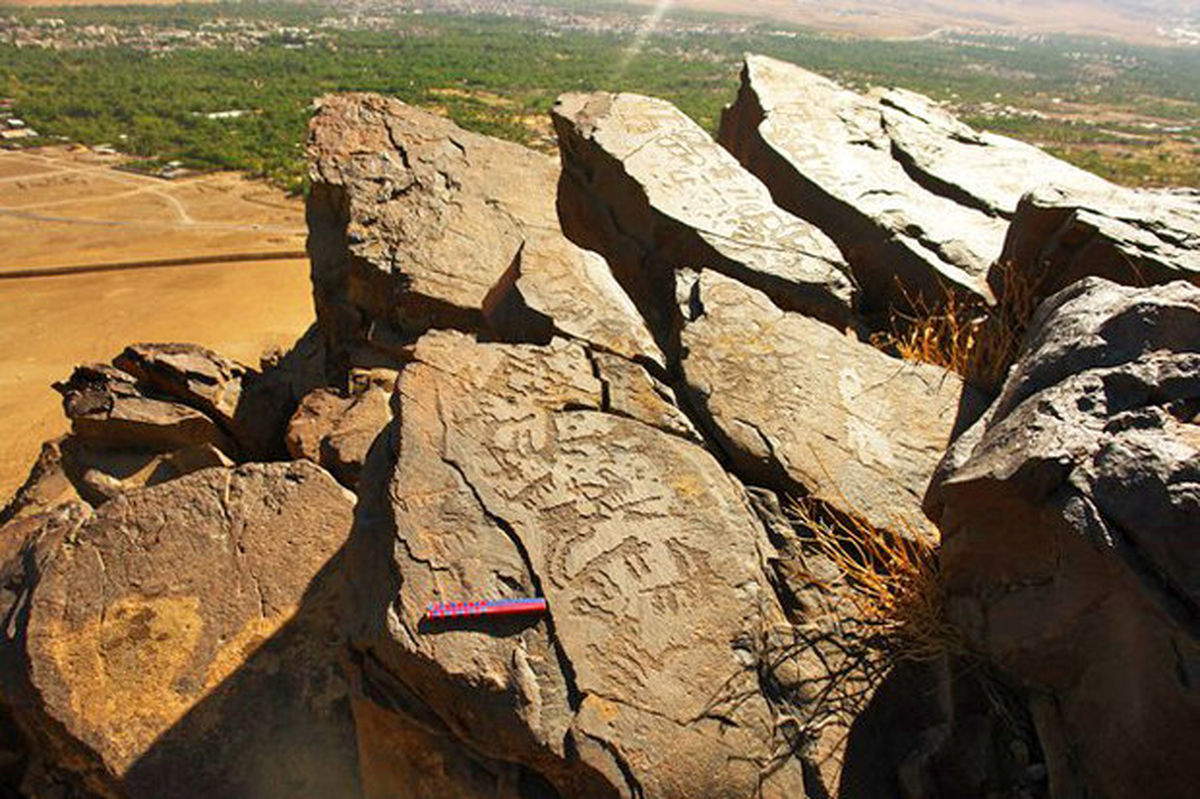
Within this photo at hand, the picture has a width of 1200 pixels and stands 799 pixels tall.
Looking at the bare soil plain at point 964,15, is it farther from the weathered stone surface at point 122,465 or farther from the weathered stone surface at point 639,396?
the weathered stone surface at point 639,396

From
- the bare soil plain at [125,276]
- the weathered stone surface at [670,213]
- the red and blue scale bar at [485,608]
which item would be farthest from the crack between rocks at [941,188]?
the bare soil plain at [125,276]

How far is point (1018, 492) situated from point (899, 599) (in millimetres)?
680

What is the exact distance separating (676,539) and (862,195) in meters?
3.14

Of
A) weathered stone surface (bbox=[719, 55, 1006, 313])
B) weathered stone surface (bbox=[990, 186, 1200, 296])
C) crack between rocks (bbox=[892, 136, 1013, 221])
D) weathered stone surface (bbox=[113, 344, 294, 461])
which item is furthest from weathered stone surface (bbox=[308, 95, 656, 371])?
crack between rocks (bbox=[892, 136, 1013, 221])

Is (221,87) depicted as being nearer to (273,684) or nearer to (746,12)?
(273,684)

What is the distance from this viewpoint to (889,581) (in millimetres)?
2768

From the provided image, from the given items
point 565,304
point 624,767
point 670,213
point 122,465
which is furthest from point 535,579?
point 122,465

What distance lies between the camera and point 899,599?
8.79ft

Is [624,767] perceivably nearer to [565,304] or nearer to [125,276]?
[565,304]

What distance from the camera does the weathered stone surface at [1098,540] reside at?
1887 millimetres

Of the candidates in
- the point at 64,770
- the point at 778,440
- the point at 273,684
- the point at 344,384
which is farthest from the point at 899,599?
the point at 344,384

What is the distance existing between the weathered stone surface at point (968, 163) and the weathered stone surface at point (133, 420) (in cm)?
500

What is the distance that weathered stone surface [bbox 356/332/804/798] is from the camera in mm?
2275

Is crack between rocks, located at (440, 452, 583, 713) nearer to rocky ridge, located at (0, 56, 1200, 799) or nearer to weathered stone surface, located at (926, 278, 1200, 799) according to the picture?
rocky ridge, located at (0, 56, 1200, 799)
